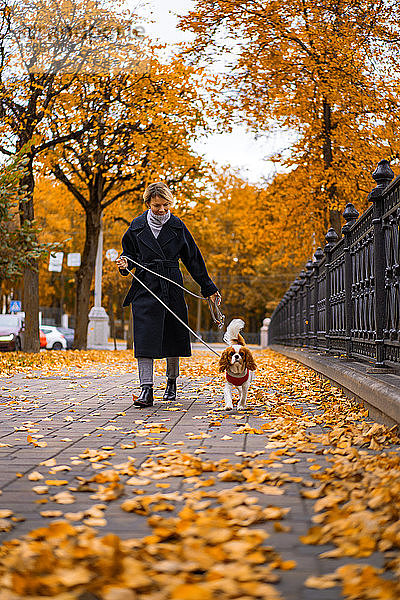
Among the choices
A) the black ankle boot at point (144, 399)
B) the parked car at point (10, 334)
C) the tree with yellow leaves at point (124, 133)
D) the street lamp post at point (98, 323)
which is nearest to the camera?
the black ankle boot at point (144, 399)

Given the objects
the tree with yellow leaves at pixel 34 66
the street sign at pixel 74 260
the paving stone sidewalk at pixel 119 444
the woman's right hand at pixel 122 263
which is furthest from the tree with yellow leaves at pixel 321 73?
the street sign at pixel 74 260

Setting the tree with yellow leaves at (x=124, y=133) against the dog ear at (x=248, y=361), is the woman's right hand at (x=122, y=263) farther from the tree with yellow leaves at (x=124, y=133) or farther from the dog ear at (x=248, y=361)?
the tree with yellow leaves at (x=124, y=133)

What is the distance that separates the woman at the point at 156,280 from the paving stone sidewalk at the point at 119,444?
23.2 inches

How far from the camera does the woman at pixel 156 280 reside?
752 cm

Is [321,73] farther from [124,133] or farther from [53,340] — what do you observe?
[53,340]

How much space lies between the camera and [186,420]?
6516mm

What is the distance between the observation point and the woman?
Result: 752cm

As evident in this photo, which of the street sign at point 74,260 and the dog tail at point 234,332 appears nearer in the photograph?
the dog tail at point 234,332

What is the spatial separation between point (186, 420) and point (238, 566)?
3.88 metres

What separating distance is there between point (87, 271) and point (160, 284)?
52.3 ft

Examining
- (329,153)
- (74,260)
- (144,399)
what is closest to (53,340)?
(74,260)

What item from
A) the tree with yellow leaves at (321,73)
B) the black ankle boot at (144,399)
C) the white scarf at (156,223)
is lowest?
the black ankle boot at (144,399)

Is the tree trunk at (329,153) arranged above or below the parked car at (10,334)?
above

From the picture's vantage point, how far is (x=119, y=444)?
528cm
